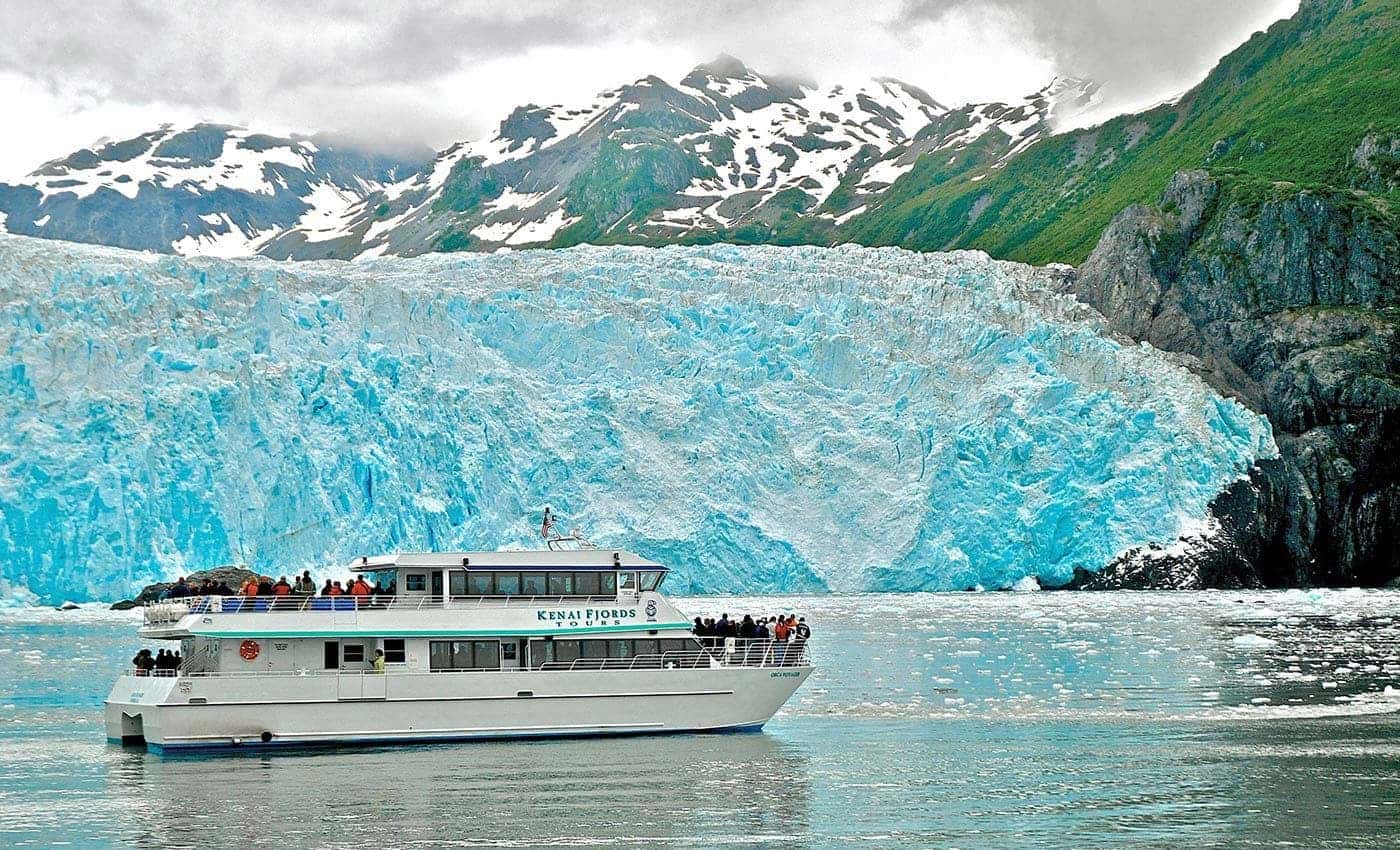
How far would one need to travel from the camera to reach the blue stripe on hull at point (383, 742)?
25078 millimetres

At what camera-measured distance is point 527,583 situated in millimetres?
26922

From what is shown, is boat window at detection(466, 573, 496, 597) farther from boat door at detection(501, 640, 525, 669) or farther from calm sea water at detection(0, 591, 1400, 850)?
calm sea water at detection(0, 591, 1400, 850)

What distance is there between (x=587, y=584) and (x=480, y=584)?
5.74 feet

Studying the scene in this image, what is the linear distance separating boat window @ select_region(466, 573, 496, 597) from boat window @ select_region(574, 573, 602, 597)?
136cm

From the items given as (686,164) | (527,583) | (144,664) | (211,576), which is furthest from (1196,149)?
(144,664)

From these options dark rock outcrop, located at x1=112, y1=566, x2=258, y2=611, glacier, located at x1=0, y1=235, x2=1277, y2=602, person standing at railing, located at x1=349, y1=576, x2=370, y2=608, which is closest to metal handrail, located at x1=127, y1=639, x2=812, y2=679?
person standing at railing, located at x1=349, y1=576, x2=370, y2=608

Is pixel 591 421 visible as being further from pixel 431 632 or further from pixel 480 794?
pixel 480 794

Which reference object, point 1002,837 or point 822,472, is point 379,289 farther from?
point 1002,837

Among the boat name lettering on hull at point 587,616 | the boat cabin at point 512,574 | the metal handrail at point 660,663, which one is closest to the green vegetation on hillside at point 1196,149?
the metal handrail at point 660,663

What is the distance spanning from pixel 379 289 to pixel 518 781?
43.6 meters

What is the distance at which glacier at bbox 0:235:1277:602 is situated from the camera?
55.7m

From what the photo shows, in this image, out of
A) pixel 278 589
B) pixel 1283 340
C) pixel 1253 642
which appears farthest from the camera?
pixel 1283 340

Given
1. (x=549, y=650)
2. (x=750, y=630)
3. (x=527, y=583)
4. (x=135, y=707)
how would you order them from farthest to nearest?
(x=750, y=630) < (x=527, y=583) < (x=549, y=650) < (x=135, y=707)

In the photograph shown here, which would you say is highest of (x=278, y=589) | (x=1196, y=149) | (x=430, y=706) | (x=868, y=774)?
(x=1196, y=149)
